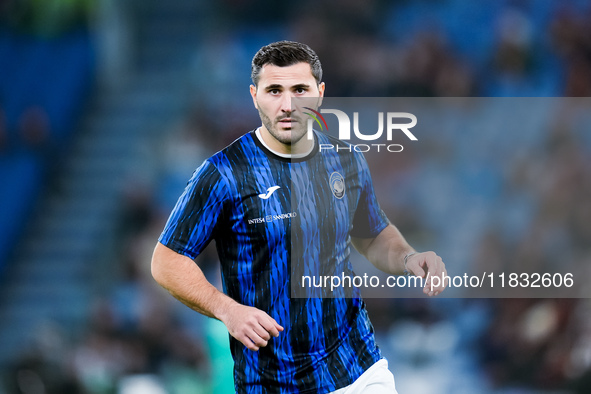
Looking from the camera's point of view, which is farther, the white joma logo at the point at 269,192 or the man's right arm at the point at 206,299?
the white joma logo at the point at 269,192

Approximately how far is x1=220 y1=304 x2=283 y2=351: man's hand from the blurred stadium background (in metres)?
2.77

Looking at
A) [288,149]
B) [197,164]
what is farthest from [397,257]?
[197,164]

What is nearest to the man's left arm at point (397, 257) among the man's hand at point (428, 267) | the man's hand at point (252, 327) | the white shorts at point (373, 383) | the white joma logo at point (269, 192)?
the man's hand at point (428, 267)

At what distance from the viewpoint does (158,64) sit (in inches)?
396

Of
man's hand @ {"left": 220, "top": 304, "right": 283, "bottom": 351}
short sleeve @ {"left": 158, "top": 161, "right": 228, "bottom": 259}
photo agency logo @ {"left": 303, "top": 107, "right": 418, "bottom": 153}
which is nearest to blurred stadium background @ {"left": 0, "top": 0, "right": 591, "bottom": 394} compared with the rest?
photo agency logo @ {"left": 303, "top": 107, "right": 418, "bottom": 153}

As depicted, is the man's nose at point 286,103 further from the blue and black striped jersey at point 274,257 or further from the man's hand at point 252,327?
the man's hand at point 252,327

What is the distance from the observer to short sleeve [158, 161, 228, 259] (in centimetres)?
315

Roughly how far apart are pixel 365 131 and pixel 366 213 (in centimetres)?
48

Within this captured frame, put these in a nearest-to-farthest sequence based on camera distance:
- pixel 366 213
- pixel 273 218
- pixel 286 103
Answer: pixel 273 218
pixel 286 103
pixel 366 213

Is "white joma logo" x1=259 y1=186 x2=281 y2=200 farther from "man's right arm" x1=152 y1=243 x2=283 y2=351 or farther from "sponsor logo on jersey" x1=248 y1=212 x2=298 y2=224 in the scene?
"man's right arm" x1=152 y1=243 x2=283 y2=351

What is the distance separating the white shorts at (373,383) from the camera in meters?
3.20

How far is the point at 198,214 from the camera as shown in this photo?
3145mm

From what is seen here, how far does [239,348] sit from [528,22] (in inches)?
218

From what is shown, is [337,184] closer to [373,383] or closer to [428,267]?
[428,267]
